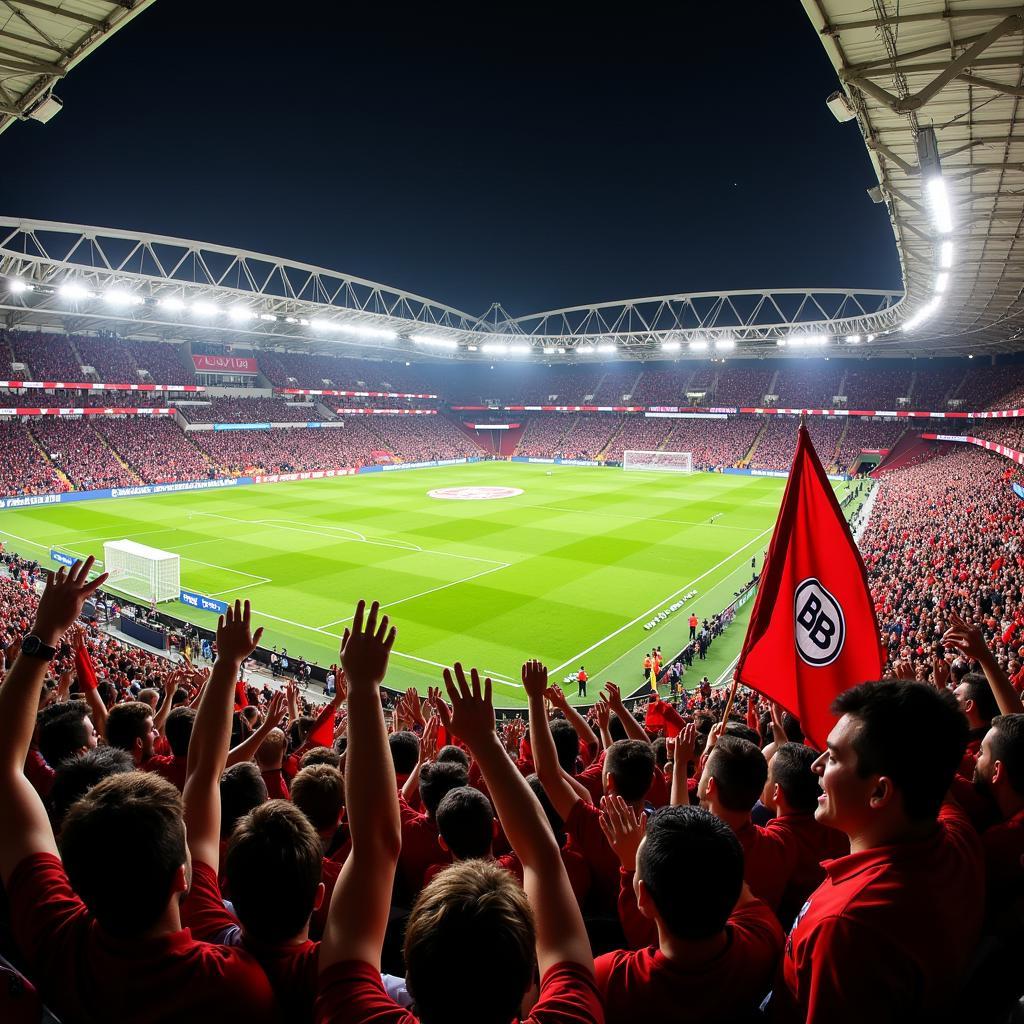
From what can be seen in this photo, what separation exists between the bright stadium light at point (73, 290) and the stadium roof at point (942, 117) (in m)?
43.5

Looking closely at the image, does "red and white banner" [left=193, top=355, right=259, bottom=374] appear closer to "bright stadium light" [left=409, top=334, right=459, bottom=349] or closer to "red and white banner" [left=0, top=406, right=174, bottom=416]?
"red and white banner" [left=0, top=406, right=174, bottom=416]

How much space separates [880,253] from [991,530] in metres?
55.9

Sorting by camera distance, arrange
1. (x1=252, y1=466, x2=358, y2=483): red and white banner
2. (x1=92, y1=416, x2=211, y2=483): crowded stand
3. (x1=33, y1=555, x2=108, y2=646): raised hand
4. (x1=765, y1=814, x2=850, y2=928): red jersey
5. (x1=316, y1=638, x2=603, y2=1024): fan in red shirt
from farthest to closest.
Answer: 1. (x1=252, y1=466, x2=358, y2=483): red and white banner
2. (x1=92, y1=416, x2=211, y2=483): crowded stand
3. (x1=765, y1=814, x2=850, y2=928): red jersey
4. (x1=33, y1=555, x2=108, y2=646): raised hand
5. (x1=316, y1=638, x2=603, y2=1024): fan in red shirt

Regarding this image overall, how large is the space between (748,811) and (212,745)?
9.16ft

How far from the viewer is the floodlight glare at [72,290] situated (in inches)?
1652

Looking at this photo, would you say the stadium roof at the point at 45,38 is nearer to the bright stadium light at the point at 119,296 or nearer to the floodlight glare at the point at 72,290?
the floodlight glare at the point at 72,290

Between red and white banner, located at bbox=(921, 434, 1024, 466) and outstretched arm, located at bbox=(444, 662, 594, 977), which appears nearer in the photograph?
outstretched arm, located at bbox=(444, 662, 594, 977)

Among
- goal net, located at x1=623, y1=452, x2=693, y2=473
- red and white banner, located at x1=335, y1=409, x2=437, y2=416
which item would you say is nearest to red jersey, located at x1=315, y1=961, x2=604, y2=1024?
goal net, located at x1=623, y1=452, x2=693, y2=473

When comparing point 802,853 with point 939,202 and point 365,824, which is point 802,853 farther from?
point 939,202

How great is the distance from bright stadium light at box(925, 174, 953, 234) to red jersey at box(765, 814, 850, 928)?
53.5 feet

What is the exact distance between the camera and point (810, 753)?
15.2 ft

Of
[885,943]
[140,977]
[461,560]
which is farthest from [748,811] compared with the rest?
[461,560]

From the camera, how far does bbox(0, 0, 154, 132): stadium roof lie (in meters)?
12.1

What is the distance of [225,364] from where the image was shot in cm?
7169
